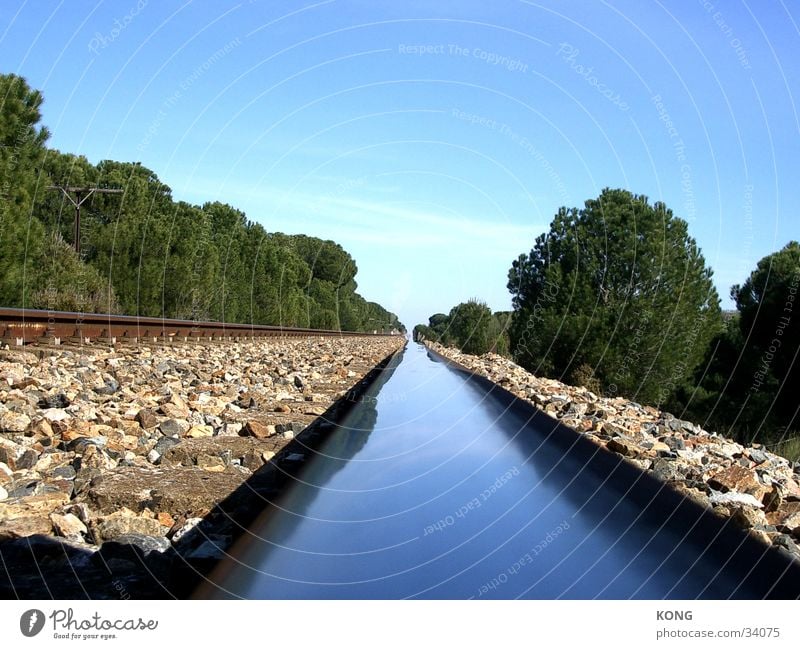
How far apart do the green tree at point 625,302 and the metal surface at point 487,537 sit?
14.8 m

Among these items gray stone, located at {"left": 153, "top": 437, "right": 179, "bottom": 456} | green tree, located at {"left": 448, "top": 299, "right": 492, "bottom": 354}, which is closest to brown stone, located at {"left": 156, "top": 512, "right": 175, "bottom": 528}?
gray stone, located at {"left": 153, "top": 437, "right": 179, "bottom": 456}

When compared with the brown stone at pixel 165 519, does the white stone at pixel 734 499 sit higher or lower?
higher

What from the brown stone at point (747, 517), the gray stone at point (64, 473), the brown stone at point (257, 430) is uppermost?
the brown stone at point (747, 517)

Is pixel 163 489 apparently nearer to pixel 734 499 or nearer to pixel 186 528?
pixel 186 528

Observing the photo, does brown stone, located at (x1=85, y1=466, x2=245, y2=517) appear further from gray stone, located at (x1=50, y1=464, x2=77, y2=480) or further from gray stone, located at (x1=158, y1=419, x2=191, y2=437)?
gray stone, located at (x1=158, y1=419, x2=191, y2=437)

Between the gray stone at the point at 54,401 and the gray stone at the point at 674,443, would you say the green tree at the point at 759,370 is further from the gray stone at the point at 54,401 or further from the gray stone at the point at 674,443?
the gray stone at the point at 54,401

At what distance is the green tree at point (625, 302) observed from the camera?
64.8ft

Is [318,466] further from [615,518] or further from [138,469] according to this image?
[615,518]

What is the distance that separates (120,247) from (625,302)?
17813mm

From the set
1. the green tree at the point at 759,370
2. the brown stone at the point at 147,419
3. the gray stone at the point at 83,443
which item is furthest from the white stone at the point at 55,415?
the green tree at the point at 759,370

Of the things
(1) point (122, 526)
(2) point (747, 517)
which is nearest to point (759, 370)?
(2) point (747, 517)

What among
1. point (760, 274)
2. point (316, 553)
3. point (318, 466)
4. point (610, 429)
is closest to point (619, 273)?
point (760, 274)

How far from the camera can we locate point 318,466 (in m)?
4.69
